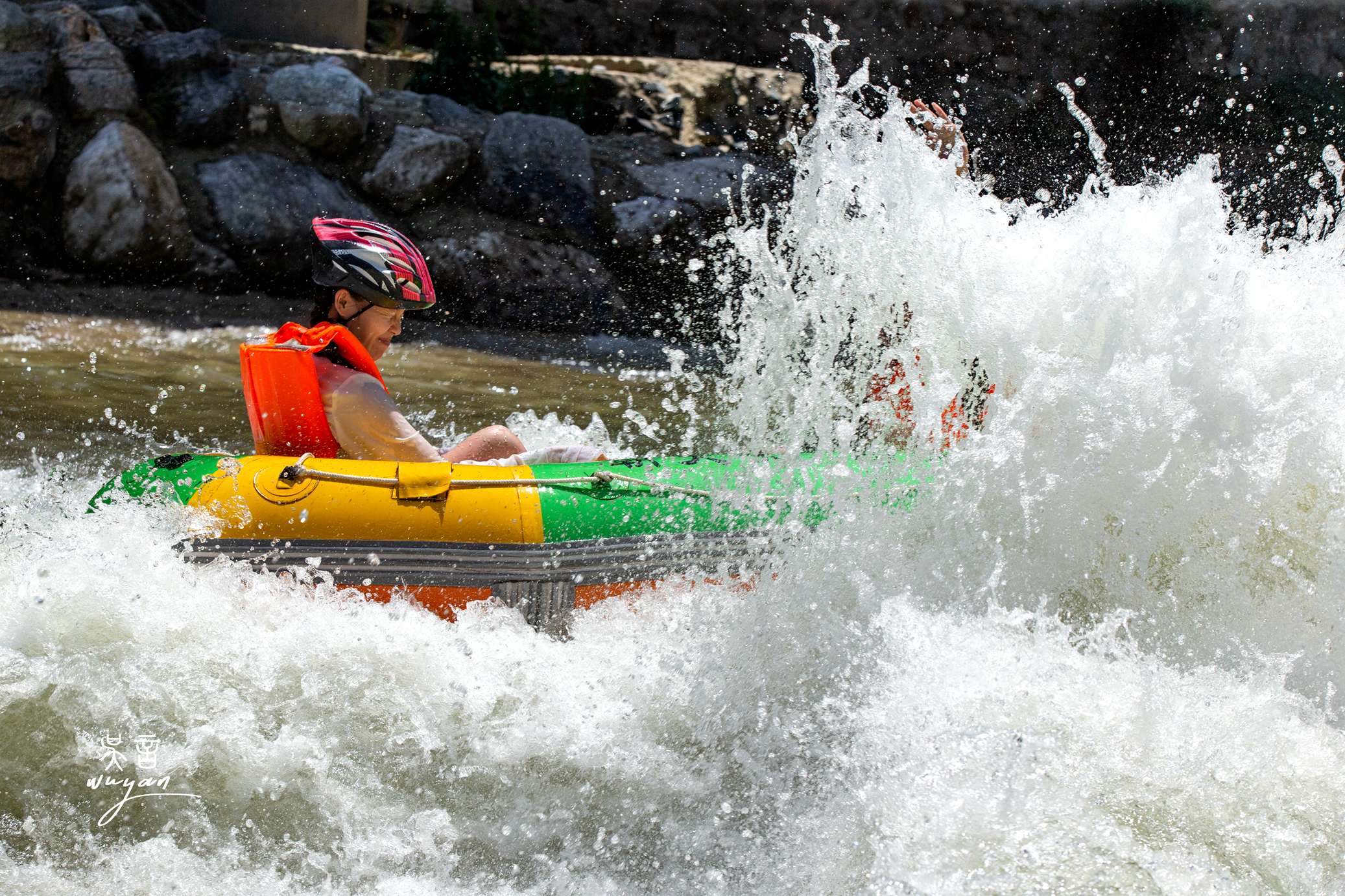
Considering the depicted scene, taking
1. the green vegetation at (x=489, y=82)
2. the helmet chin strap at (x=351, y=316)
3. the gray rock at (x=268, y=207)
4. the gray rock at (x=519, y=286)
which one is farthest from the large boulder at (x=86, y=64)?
the helmet chin strap at (x=351, y=316)

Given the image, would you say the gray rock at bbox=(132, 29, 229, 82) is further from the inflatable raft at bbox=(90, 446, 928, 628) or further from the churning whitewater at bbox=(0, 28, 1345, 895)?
the inflatable raft at bbox=(90, 446, 928, 628)

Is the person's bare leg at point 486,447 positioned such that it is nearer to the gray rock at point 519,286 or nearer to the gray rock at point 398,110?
the gray rock at point 519,286

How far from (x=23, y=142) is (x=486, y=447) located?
6532mm

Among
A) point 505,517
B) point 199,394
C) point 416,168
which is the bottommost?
point 199,394

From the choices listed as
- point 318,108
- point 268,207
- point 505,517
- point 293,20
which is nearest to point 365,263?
point 505,517

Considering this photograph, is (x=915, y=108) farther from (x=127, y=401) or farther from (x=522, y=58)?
(x=522, y=58)

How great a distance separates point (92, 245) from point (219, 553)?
6056 mm

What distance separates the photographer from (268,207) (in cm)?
827

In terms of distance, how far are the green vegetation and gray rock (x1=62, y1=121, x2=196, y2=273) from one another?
2.72 meters

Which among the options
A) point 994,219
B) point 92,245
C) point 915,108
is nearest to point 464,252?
point 92,245

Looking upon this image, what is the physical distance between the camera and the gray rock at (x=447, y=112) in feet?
30.3

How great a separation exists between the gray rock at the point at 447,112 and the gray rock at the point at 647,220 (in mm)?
1614

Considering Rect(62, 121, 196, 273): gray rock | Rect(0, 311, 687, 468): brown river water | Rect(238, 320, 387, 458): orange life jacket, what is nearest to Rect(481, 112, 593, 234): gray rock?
Rect(0, 311, 687, 468): brown river water

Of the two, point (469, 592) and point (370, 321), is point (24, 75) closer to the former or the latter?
point (370, 321)
